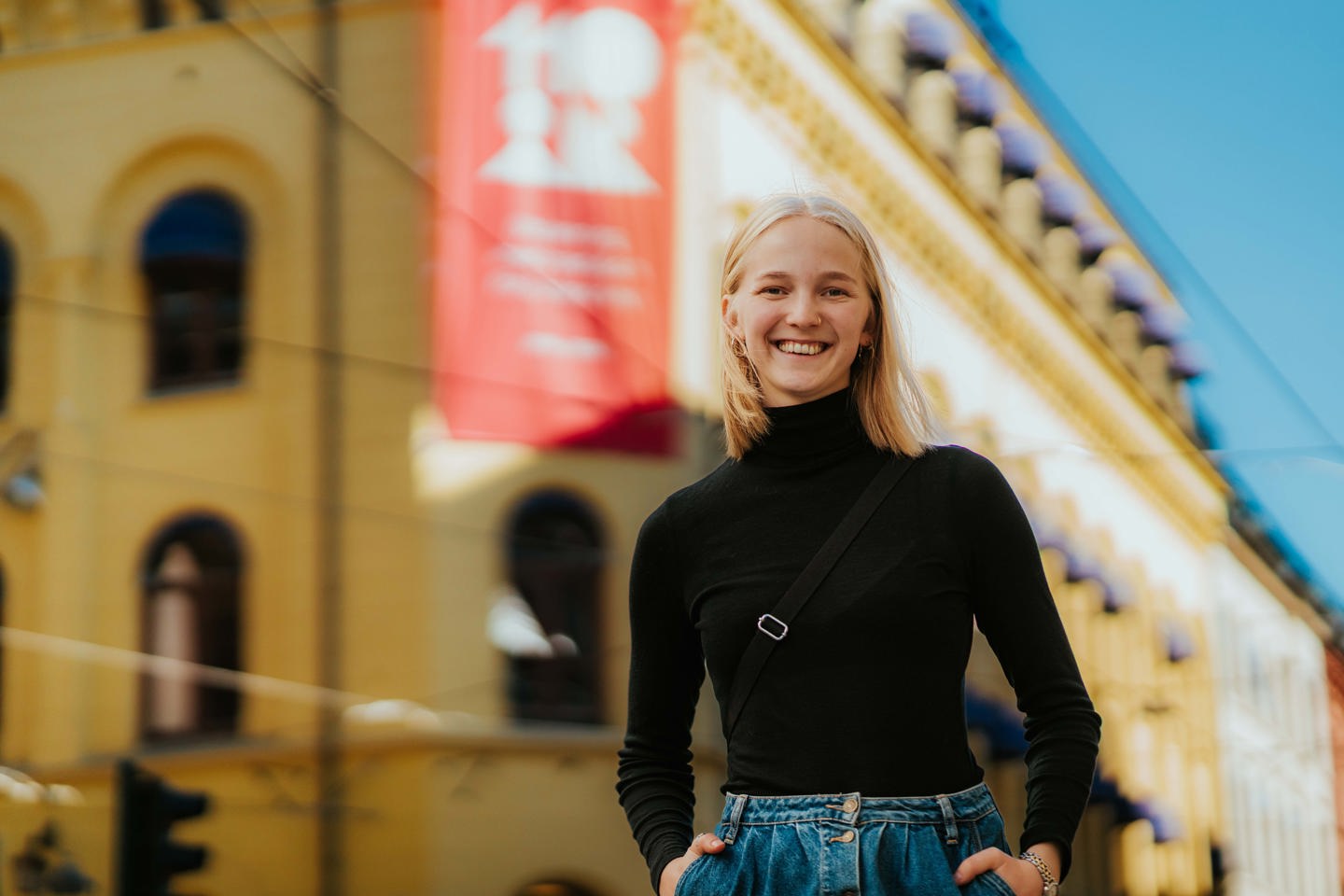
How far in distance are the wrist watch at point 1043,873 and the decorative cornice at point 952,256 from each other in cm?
1543

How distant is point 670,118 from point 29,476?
5902mm

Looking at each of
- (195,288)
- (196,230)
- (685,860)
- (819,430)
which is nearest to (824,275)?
(819,430)

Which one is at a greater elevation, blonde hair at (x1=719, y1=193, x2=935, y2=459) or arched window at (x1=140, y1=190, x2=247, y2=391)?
arched window at (x1=140, y1=190, x2=247, y2=391)

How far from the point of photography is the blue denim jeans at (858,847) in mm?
1689

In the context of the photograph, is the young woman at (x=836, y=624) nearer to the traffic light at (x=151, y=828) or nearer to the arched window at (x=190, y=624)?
the traffic light at (x=151, y=828)

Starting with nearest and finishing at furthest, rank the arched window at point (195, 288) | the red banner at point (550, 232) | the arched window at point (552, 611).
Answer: the red banner at point (550, 232) → the arched window at point (552, 611) → the arched window at point (195, 288)

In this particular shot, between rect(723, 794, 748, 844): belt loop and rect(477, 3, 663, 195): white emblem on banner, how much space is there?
43.5 feet

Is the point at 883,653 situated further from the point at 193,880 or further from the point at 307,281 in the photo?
the point at 307,281

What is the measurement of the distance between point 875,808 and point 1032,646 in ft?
0.77

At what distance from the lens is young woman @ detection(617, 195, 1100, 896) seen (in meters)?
1.72

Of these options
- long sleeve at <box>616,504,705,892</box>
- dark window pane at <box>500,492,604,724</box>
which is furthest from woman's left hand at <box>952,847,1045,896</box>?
dark window pane at <box>500,492,604,724</box>

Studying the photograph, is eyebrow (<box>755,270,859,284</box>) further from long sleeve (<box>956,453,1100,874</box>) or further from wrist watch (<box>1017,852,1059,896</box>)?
wrist watch (<box>1017,852,1059,896</box>)

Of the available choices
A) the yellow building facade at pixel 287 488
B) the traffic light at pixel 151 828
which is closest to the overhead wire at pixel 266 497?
the yellow building facade at pixel 287 488

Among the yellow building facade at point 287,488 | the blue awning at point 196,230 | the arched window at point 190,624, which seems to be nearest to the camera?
the yellow building facade at point 287,488
